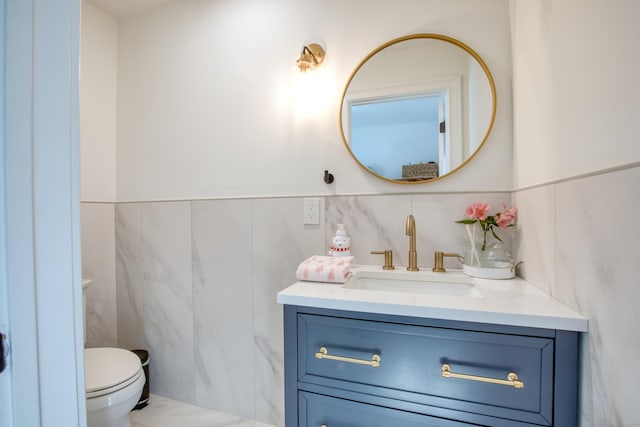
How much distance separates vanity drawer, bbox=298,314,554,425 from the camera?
28.9 inches

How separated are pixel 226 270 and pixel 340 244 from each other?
0.68m

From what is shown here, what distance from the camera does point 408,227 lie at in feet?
3.95

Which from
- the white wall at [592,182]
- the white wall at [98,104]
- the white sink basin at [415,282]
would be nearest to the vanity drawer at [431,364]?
the white wall at [592,182]

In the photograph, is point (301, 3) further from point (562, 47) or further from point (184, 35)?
point (562, 47)

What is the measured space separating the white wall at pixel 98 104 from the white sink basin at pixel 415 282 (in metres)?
1.68

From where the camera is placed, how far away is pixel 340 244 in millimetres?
1328

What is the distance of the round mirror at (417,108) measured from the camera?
1.24m

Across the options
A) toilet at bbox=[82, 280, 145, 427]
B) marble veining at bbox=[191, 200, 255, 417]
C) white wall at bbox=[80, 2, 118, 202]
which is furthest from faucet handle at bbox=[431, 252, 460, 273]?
white wall at bbox=[80, 2, 118, 202]

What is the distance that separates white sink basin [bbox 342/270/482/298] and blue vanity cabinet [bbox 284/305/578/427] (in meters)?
0.25

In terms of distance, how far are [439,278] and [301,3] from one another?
4.85ft

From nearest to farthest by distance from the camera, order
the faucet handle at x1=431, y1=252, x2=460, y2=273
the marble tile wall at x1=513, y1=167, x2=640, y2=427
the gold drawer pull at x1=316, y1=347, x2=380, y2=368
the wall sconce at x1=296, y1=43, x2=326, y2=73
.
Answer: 1. the marble tile wall at x1=513, y1=167, x2=640, y2=427
2. the gold drawer pull at x1=316, y1=347, x2=380, y2=368
3. the faucet handle at x1=431, y1=252, x2=460, y2=273
4. the wall sconce at x1=296, y1=43, x2=326, y2=73

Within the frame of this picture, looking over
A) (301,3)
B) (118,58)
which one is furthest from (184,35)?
(301,3)

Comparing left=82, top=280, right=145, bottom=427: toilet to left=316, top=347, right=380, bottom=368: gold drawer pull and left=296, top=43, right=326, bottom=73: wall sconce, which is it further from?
left=296, top=43, right=326, bottom=73: wall sconce

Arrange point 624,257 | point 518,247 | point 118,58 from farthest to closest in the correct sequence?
1. point 118,58
2. point 518,247
3. point 624,257
